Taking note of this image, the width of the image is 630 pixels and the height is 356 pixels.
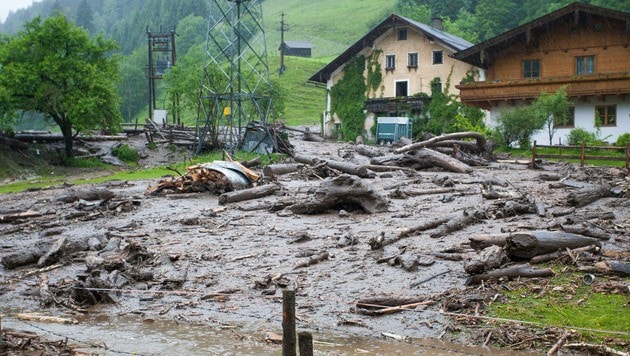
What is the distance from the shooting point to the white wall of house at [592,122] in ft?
146

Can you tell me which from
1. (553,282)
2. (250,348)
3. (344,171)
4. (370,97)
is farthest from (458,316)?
(370,97)

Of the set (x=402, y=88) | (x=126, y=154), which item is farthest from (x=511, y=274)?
(x=402, y=88)

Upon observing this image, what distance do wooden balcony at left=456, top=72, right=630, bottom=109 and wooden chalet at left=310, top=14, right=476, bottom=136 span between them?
27.2 ft

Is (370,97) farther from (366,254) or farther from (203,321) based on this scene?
(203,321)

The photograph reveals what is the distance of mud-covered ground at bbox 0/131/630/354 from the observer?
476 inches

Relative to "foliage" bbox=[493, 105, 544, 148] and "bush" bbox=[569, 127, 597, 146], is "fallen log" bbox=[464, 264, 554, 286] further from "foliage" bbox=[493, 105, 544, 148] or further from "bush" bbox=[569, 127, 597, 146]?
"bush" bbox=[569, 127, 597, 146]

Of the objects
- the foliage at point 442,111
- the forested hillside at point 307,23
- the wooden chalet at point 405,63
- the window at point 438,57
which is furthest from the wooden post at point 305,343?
the forested hillside at point 307,23

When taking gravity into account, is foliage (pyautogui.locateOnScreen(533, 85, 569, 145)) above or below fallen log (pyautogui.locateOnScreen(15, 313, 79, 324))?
above

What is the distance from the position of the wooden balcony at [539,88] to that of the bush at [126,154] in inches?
838

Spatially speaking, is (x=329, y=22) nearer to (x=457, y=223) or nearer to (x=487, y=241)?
(x=457, y=223)

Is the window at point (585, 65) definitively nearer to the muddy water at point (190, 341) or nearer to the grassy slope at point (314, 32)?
the grassy slope at point (314, 32)

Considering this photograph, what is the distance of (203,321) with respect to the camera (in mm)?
11961

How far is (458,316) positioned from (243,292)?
4.15 metres

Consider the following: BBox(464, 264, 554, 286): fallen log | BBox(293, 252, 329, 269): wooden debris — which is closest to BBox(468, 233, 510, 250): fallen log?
BBox(464, 264, 554, 286): fallen log
